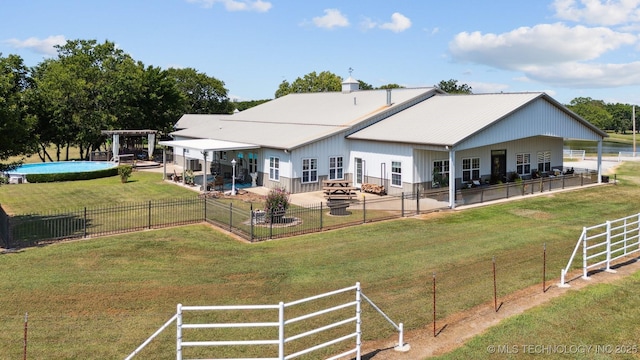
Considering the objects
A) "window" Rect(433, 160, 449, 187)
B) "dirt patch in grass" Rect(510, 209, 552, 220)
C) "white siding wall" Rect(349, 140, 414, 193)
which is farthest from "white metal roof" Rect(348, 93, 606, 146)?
"dirt patch in grass" Rect(510, 209, 552, 220)

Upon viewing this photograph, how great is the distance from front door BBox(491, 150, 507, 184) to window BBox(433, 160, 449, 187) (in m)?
4.54

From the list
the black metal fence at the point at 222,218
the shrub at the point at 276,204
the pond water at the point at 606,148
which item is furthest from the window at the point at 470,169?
the pond water at the point at 606,148

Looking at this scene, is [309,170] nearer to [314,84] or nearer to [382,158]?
[382,158]

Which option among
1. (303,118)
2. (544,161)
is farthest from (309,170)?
(544,161)

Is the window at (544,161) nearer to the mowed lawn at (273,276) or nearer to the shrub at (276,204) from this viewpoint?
the mowed lawn at (273,276)

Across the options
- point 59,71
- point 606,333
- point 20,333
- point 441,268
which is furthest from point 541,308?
point 59,71

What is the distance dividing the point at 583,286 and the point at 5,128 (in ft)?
73.7

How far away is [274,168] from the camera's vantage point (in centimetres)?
3300

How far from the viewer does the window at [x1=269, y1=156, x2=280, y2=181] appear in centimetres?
3262

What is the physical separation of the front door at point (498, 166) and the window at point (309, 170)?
12197 millimetres

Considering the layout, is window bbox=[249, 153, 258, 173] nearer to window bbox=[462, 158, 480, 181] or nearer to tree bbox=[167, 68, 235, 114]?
window bbox=[462, 158, 480, 181]

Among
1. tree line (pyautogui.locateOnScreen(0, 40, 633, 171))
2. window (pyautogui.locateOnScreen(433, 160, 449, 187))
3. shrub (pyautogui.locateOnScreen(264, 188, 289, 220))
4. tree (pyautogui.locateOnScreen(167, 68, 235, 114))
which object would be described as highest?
tree (pyautogui.locateOnScreen(167, 68, 235, 114))

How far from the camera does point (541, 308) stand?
11.9m

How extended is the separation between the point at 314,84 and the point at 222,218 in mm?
76843
